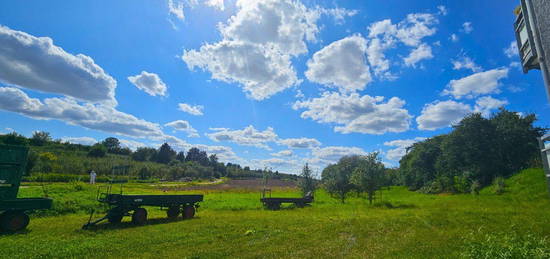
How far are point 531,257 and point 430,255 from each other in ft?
8.58

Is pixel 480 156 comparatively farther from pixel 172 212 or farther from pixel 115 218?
pixel 115 218

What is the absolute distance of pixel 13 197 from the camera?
39.4ft

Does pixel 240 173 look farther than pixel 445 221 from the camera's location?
Yes

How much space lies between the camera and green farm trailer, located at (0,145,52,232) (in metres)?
11.1

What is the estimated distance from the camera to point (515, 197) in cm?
2869

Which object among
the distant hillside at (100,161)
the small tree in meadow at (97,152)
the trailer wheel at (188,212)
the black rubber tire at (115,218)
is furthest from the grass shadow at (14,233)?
the small tree in meadow at (97,152)

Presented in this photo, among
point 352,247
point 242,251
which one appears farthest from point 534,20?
point 242,251

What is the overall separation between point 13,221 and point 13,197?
140 cm

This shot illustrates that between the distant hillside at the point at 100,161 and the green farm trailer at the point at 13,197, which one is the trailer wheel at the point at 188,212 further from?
the distant hillside at the point at 100,161

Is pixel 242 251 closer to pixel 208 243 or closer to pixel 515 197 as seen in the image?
pixel 208 243

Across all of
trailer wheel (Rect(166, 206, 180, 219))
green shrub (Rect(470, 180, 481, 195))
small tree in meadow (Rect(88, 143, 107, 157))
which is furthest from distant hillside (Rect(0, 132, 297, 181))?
green shrub (Rect(470, 180, 481, 195))

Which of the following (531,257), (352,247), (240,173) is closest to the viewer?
(531,257)

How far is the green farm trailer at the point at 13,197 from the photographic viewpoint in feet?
36.5

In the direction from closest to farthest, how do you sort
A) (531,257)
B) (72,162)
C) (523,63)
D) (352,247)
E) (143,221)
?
1. (523,63)
2. (531,257)
3. (352,247)
4. (143,221)
5. (72,162)
